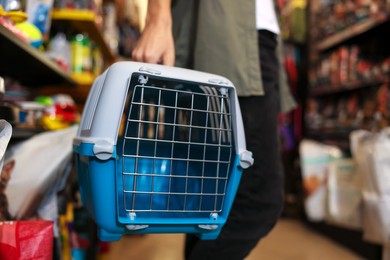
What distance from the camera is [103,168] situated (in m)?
0.68

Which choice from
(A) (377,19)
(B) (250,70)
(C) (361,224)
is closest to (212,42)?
(B) (250,70)

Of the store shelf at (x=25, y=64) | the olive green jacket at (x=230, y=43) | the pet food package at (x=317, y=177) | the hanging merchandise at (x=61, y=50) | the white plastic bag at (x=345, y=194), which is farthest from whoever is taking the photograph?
the pet food package at (x=317, y=177)

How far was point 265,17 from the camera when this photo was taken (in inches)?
37.5

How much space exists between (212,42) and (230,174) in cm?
31

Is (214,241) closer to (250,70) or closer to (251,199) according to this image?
(251,199)

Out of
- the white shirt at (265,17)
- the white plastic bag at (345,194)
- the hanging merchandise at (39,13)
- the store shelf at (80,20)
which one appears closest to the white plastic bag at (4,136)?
the white shirt at (265,17)

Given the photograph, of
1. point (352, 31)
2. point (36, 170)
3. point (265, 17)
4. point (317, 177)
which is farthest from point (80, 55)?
point (352, 31)

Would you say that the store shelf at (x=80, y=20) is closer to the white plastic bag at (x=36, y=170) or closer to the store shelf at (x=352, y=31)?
the white plastic bag at (x=36, y=170)

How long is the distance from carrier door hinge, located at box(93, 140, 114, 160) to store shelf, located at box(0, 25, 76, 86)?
0.41 metres

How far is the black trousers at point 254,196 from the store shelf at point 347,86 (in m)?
1.47

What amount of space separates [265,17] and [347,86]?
1790 millimetres

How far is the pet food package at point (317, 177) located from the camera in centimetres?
231

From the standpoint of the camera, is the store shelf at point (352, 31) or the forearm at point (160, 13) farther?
the store shelf at point (352, 31)

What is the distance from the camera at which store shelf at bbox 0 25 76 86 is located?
1.02m
